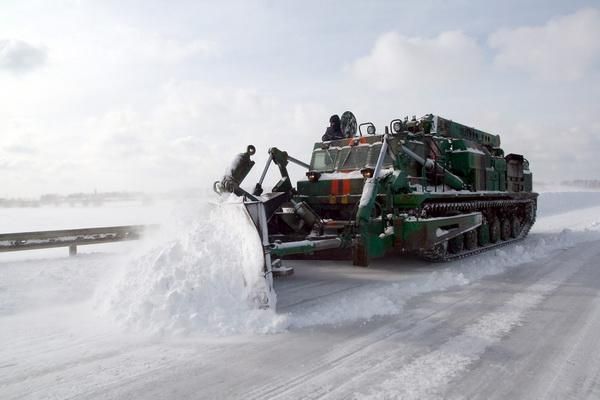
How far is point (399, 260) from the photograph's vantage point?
28.9 feet

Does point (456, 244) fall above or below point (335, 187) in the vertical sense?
below

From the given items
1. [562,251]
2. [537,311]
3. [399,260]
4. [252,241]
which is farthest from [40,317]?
[562,251]

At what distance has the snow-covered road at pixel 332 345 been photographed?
3117 mm

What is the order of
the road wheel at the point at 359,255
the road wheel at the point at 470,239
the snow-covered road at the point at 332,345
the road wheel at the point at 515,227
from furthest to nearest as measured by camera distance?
the road wheel at the point at 515,227
the road wheel at the point at 470,239
the road wheel at the point at 359,255
the snow-covered road at the point at 332,345

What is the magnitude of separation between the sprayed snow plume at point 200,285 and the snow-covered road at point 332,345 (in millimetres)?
49

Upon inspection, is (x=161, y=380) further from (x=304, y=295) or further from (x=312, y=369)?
(x=304, y=295)


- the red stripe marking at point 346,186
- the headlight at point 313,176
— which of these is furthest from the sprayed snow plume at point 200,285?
the headlight at point 313,176

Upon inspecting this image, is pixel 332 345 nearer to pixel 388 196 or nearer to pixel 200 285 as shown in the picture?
pixel 200 285

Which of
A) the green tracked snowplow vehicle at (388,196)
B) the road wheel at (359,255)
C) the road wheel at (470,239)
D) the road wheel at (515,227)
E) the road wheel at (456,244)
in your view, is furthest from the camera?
the road wheel at (515,227)

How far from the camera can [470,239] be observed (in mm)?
9391

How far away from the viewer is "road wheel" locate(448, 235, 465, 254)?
8945mm

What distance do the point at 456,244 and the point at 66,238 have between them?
776cm

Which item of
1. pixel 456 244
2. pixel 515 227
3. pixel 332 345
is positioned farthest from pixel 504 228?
pixel 332 345

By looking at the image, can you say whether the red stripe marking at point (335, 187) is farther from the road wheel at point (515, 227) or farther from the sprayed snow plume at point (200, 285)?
the road wheel at point (515, 227)
